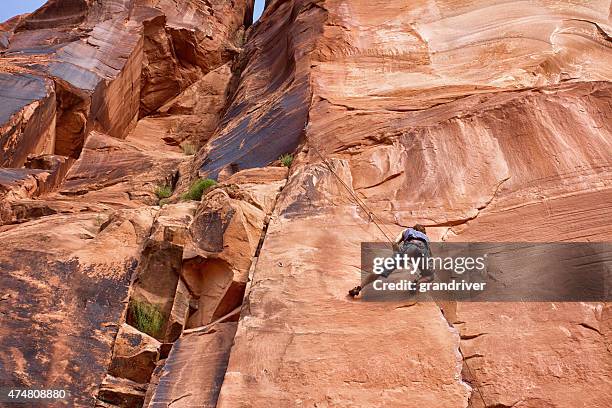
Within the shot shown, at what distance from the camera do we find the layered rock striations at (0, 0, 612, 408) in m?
8.86

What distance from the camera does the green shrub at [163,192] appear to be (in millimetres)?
17734

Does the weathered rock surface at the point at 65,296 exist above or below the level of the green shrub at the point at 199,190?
below

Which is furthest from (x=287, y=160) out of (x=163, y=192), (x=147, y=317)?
(x=163, y=192)

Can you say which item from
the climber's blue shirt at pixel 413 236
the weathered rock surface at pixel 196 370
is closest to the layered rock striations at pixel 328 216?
the weathered rock surface at pixel 196 370

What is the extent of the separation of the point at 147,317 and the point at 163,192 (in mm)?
6711

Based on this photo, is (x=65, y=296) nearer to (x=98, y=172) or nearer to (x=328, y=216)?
(x=328, y=216)

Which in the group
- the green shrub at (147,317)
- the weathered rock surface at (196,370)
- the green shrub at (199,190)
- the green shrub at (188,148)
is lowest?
the weathered rock surface at (196,370)

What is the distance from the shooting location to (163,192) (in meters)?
17.8

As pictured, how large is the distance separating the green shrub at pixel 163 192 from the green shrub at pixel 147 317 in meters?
6.30

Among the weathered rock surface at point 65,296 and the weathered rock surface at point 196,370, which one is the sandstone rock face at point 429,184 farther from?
the weathered rock surface at point 65,296

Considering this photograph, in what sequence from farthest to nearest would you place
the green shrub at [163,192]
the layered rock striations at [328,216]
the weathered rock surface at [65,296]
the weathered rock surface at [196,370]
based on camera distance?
1. the green shrub at [163,192]
2. the weathered rock surface at [65,296]
3. the weathered rock surface at [196,370]
4. the layered rock striations at [328,216]

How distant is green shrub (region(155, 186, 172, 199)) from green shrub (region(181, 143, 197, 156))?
4718 millimetres

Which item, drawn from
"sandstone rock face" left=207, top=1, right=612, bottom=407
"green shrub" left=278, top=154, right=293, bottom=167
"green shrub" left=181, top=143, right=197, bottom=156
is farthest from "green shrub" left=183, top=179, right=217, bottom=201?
"green shrub" left=181, top=143, right=197, bottom=156

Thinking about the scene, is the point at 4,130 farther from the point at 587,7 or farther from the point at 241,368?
the point at 587,7
